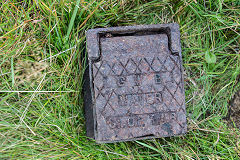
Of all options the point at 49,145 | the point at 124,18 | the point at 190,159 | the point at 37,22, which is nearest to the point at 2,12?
the point at 37,22

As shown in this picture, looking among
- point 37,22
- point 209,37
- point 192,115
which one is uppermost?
point 37,22

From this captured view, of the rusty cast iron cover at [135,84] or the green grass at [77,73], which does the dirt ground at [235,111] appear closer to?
the green grass at [77,73]

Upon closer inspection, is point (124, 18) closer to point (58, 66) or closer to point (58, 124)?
point (58, 66)

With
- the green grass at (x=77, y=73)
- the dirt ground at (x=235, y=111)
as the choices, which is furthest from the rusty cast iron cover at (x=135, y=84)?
the dirt ground at (x=235, y=111)

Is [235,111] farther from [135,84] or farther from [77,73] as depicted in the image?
[77,73]

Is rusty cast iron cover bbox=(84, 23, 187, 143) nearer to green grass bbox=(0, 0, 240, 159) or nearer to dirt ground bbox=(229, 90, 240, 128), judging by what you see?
green grass bbox=(0, 0, 240, 159)

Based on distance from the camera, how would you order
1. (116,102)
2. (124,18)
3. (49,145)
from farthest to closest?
1. (124,18)
2. (49,145)
3. (116,102)

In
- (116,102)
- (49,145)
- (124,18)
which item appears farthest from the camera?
(124,18)

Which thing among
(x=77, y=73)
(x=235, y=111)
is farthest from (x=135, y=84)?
(x=235, y=111)
